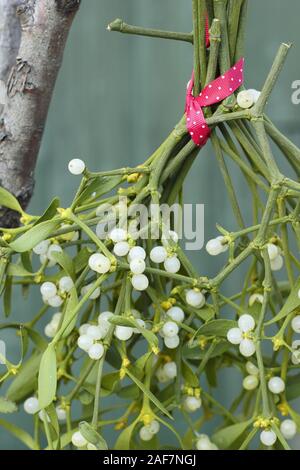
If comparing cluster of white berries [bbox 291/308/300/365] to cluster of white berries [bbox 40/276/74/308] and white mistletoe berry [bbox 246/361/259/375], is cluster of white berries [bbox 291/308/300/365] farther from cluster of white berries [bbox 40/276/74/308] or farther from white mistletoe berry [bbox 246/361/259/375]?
cluster of white berries [bbox 40/276/74/308]

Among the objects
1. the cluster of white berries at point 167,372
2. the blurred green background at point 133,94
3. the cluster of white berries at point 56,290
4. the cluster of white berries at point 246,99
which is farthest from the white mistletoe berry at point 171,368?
the blurred green background at point 133,94

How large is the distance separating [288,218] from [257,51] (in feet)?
2.28

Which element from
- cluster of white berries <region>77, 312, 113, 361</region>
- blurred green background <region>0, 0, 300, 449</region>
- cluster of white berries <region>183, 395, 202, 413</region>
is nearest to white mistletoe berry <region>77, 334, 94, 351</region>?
cluster of white berries <region>77, 312, 113, 361</region>

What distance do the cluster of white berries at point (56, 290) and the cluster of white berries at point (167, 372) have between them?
0.10 m

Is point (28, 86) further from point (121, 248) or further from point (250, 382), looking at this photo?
point (250, 382)

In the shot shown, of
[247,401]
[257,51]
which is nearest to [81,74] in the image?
[257,51]

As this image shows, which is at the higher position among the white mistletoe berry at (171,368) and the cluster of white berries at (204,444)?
the white mistletoe berry at (171,368)

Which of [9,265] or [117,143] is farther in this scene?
[117,143]

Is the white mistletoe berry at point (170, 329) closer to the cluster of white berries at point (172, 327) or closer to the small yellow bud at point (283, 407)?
the cluster of white berries at point (172, 327)

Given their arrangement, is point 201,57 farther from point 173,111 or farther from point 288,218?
point 173,111

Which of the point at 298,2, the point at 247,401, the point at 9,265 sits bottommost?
the point at 247,401

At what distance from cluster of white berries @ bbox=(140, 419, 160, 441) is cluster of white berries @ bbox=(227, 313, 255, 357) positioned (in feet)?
0.31

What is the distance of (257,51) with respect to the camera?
46.0 inches

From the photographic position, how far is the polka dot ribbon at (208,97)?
538 millimetres
